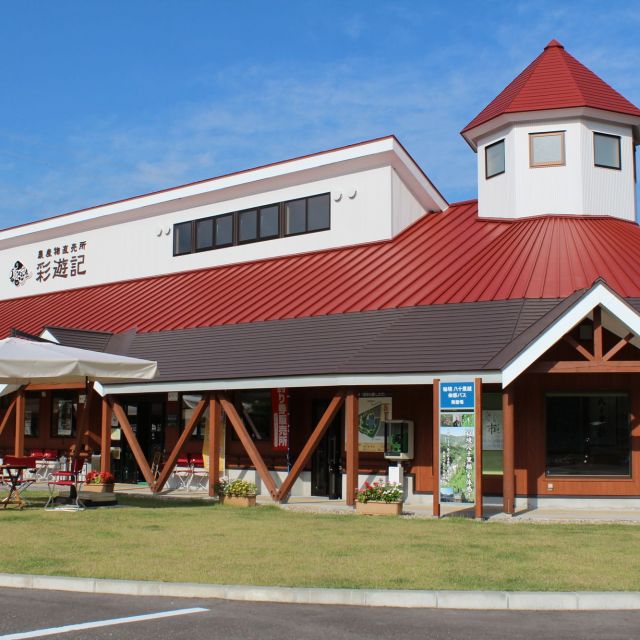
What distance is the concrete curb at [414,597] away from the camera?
8461 millimetres

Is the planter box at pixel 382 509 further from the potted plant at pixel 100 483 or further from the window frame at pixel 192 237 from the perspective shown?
the window frame at pixel 192 237

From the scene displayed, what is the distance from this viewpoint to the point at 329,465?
21156mm

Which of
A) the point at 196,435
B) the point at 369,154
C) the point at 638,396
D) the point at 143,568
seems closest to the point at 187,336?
the point at 196,435

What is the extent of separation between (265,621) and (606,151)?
61.6 feet

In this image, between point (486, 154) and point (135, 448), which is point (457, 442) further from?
point (486, 154)

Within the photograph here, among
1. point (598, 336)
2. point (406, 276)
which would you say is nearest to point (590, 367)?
point (598, 336)

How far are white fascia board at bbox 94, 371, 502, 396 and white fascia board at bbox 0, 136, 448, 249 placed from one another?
26.8 ft

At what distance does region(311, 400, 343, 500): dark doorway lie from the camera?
68.4 ft

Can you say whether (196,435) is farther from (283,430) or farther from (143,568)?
(143,568)

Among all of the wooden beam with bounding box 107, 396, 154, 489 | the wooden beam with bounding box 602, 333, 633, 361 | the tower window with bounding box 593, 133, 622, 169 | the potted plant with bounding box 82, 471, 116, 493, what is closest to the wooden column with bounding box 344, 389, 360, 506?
the wooden beam with bounding box 602, 333, 633, 361

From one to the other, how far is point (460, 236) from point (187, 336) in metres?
7.55

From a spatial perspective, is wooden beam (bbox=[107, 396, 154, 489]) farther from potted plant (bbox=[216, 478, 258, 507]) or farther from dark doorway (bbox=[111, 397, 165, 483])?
potted plant (bbox=[216, 478, 258, 507])

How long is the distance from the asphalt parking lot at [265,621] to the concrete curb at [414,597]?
6.1 inches

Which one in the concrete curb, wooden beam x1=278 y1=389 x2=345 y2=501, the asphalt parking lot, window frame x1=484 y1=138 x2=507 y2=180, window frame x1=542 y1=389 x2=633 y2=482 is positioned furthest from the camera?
window frame x1=484 y1=138 x2=507 y2=180
